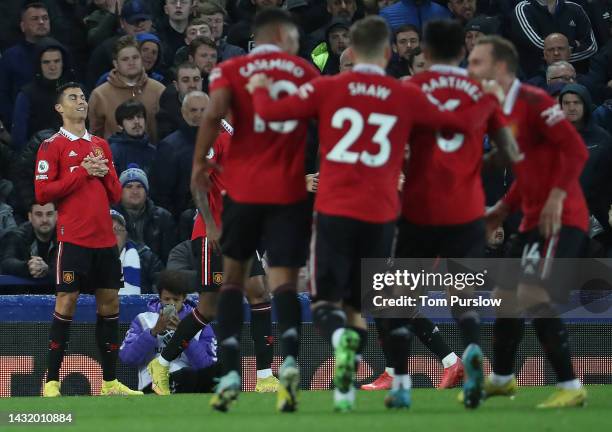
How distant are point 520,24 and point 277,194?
8.16m

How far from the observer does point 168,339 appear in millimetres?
12688

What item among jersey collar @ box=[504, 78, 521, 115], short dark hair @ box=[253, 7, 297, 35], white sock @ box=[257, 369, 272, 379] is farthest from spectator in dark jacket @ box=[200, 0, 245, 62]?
jersey collar @ box=[504, 78, 521, 115]

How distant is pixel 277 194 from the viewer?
893cm

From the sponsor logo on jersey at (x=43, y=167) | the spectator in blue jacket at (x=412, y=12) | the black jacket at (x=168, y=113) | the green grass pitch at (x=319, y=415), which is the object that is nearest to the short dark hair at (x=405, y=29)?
the spectator in blue jacket at (x=412, y=12)

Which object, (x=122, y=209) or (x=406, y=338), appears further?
(x=122, y=209)

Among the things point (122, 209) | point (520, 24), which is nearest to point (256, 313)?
point (122, 209)

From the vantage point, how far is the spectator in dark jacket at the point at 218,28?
16312mm

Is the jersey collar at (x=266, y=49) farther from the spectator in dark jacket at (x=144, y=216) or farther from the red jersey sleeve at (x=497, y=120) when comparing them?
the spectator in dark jacket at (x=144, y=216)

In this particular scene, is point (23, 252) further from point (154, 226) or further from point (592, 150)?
point (592, 150)

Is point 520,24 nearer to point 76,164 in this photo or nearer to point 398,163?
point 76,164

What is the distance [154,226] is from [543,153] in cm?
571

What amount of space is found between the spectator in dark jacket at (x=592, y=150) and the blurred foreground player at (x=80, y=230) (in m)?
4.51

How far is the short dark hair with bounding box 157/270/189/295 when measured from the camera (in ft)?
41.2

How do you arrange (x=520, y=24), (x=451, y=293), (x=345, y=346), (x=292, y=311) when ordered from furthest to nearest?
(x=520, y=24) < (x=451, y=293) < (x=292, y=311) < (x=345, y=346)
